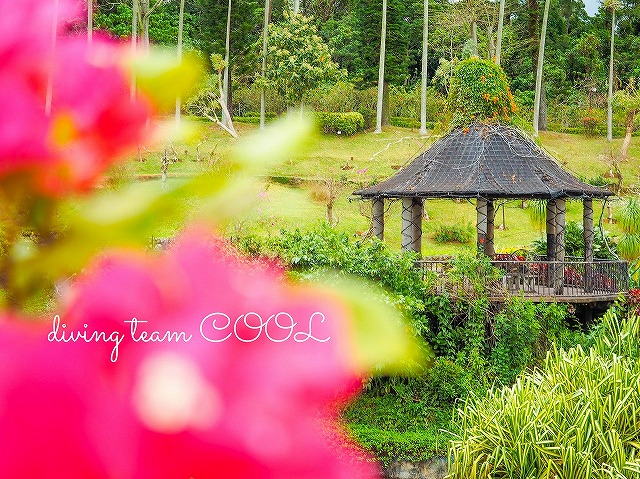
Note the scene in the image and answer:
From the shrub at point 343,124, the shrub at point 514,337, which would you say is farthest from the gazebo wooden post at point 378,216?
the shrub at point 343,124

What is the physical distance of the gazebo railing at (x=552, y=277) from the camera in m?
7.88

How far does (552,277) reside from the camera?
830cm

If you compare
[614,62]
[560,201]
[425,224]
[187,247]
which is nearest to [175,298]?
[187,247]

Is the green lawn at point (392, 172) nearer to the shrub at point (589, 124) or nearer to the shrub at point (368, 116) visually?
the shrub at point (589, 124)

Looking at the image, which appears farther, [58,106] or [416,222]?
[416,222]

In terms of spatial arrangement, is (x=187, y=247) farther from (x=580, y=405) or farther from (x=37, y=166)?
(x=580, y=405)

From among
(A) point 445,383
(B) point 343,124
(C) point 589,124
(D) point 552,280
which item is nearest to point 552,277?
(D) point 552,280

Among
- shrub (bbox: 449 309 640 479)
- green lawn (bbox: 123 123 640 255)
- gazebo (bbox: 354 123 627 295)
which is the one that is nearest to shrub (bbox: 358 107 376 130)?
green lawn (bbox: 123 123 640 255)

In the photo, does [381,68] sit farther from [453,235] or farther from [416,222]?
[416,222]

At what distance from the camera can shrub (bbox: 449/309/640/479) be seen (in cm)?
433

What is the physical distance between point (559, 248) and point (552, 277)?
0.52 metres

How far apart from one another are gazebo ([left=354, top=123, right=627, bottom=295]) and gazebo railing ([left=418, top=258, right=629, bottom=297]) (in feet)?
0.04

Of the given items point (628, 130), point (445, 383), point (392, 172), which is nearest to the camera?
point (445, 383)

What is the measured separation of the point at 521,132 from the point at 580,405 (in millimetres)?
5162
